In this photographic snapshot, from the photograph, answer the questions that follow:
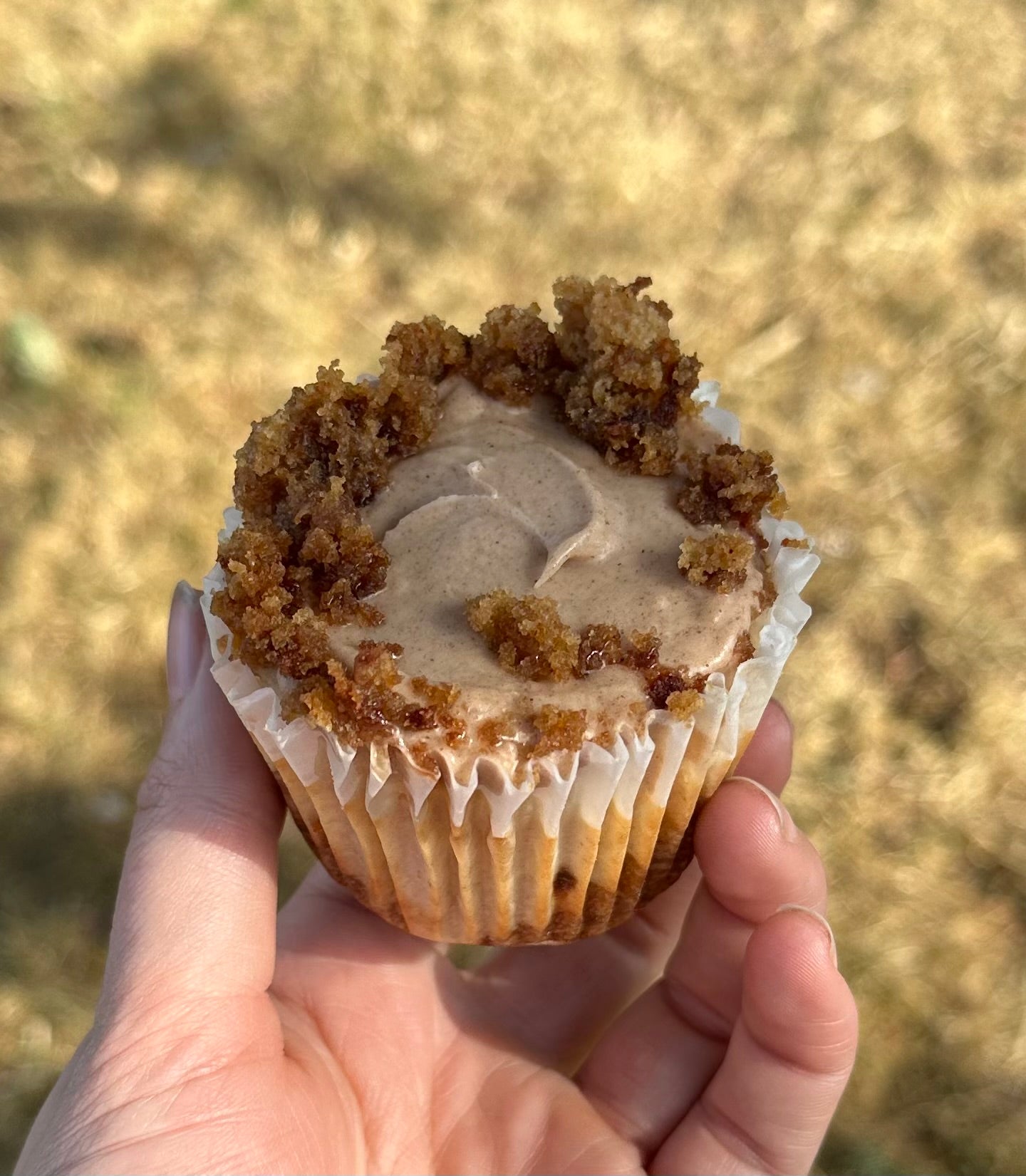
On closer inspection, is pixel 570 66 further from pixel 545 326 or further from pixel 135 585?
pixel 545 326

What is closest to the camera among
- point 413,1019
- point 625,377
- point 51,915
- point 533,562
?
point 533,562

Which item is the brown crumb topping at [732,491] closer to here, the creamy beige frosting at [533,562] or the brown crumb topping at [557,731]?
the creamy beige frosting at [533,562]

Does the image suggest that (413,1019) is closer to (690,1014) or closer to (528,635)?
(690,1014)

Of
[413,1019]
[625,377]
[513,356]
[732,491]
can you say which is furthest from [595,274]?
[413,1019]

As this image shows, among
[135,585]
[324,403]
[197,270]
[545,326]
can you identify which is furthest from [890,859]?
[197,270]

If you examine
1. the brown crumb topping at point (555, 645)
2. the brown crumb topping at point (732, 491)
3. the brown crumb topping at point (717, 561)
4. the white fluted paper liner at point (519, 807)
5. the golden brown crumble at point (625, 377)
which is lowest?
the white fluted paper liner at point (519, 807)

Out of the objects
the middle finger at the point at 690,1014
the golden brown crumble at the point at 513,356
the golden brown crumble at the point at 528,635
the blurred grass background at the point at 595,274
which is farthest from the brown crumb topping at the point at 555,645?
the blurred grass background at the point at 595,274

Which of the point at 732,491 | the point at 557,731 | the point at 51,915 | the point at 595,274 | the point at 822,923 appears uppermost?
the point at 595,274
